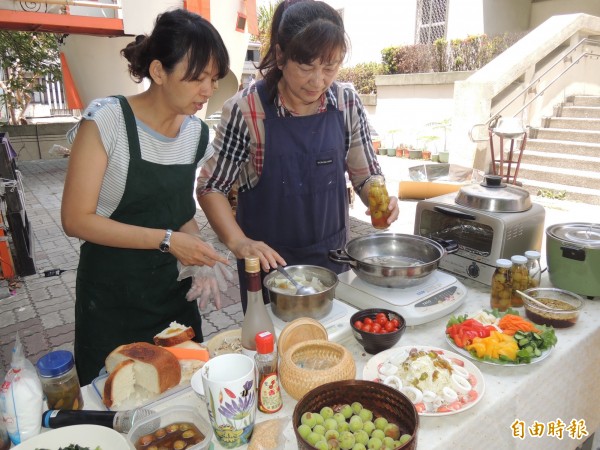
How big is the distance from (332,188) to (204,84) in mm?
845

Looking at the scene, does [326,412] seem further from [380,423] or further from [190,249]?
[190,249]

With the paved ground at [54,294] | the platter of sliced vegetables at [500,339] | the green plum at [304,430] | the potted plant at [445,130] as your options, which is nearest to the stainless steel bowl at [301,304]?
the platter of sliced vegetables at [500,339]

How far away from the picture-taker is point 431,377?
1386mm

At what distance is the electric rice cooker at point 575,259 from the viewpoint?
190 centimetres

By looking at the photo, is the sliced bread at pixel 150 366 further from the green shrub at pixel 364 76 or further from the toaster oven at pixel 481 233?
the green shrub at pixel 364 76

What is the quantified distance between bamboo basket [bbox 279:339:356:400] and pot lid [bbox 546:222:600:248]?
47.2 inches

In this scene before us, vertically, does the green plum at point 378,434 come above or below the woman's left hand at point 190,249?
below

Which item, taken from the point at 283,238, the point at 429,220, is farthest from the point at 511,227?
the point at 283,238

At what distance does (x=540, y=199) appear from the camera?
6484 millimetres

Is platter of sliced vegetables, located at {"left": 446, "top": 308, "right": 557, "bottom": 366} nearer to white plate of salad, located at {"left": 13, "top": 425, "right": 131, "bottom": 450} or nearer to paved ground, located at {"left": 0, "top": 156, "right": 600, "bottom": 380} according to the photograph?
white plate of salad, located at {"left": 13, "top": 425, "right": 131, "bottom": 450}

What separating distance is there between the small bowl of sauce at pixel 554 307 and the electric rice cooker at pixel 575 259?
11cm

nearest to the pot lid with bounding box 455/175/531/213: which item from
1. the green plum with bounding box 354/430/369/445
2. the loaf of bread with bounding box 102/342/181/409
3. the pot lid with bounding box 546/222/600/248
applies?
the pot lid with bounding box 546/222/600/248

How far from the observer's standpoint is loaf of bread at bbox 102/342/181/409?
4.44 ft

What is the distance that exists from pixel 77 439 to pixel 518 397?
1315mm
